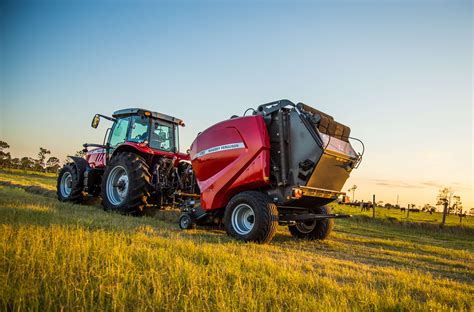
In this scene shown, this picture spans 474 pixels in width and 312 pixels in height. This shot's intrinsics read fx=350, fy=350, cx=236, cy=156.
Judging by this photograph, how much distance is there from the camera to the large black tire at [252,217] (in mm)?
6055

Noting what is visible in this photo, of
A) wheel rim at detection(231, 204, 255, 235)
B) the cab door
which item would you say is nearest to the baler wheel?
wheel rim at detection(231, 204, 255, 235)

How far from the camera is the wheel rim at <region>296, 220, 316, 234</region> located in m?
7.94

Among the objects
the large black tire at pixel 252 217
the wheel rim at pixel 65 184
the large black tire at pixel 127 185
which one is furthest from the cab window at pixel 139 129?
the large black tire at pixel 252 217

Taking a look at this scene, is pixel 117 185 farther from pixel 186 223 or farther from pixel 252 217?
pixel 252 217

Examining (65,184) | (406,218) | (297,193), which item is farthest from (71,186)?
(406,218)

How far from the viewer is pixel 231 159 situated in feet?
22.9

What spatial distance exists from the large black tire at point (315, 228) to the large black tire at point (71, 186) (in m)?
6.91

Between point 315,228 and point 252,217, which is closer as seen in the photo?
point 252,217

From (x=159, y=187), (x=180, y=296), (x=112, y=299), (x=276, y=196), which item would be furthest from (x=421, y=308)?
(x=159, y=187)

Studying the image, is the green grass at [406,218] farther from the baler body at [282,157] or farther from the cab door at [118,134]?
the cab door at [118,134]

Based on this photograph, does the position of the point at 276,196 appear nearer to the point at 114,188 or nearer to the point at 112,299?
the point at 112,299

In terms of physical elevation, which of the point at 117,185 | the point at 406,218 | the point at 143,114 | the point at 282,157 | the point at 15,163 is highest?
the point at 143,114

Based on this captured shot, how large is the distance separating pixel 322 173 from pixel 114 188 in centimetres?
599

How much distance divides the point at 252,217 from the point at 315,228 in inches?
76.3
